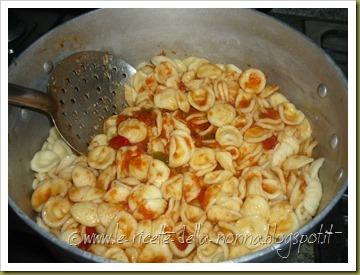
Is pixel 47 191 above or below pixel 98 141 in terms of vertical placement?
below

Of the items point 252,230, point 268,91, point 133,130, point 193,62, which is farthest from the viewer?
point 193,62

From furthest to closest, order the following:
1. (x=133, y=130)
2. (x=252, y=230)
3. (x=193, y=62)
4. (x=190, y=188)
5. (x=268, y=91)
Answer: (x=193, y=62) → (x=268, y=91) → (x=133, y=130) → (x=190, y=188) → (x=252, y=230)

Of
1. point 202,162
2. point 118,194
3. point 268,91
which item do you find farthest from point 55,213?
point 268,91

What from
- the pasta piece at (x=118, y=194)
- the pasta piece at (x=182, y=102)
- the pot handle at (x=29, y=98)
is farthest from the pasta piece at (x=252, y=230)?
the pot handle at (x=29, y=98)

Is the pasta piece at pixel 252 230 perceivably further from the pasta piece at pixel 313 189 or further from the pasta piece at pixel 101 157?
the pasta piece at pixel 101 157

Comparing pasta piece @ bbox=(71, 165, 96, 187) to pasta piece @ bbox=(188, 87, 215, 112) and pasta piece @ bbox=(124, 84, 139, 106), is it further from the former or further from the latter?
pasta piece @ bbox=(188, 87, 215, 112)

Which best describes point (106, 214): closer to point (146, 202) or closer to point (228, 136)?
point (146, 202)

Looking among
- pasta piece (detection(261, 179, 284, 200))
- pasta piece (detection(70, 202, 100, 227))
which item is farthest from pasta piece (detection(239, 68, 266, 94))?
pasta piece (detection(70, 202, 100, 227))
